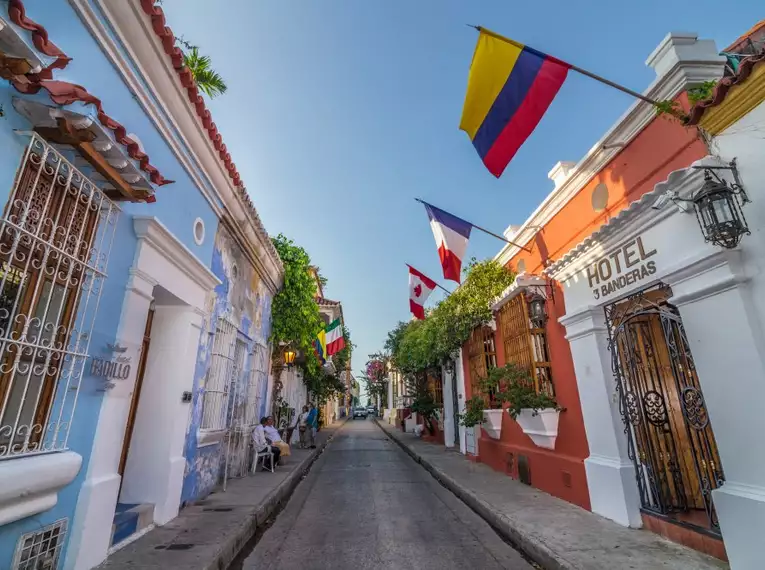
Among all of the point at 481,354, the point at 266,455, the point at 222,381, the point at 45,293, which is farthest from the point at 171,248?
the point at 481,354

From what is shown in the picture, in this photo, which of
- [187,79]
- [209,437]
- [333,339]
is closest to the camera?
[187,79]

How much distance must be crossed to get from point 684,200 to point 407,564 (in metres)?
4.60

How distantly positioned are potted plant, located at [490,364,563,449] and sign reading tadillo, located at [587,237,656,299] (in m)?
2.07

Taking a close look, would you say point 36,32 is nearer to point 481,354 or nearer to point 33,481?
point 33,481

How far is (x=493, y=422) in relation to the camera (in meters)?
9.08

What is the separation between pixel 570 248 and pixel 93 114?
254 inches

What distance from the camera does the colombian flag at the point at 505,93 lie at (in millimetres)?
4414

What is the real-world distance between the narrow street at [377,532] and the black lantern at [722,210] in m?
3.71

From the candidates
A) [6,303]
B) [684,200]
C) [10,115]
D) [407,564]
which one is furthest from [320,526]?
[684,200]

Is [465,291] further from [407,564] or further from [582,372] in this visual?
[407,564]

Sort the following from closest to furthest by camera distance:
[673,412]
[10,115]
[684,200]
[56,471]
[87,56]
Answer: [10,115]
[56,471]
[87,56]
[684,200]
[673,412]

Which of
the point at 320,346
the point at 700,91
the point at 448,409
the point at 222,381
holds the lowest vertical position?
the point at 448,409

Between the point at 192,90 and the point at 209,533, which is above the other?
the point at 192,90

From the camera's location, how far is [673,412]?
17.6 feet
